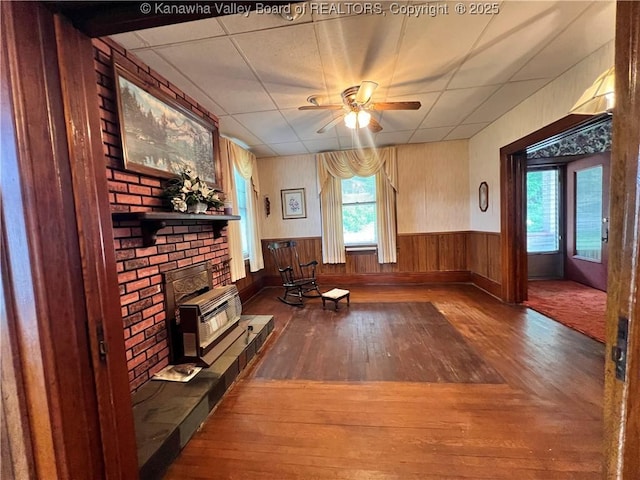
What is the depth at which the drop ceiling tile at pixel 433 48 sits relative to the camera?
5.91ft

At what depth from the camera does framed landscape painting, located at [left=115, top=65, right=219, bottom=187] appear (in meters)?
1.92

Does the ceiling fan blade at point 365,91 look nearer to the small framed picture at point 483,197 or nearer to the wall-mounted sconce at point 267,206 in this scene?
the small framed picture at point 483,197

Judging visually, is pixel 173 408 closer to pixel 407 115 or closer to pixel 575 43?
pixel 407 115

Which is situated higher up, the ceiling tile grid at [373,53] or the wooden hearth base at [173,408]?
the ceiling tile grid at [373,53]

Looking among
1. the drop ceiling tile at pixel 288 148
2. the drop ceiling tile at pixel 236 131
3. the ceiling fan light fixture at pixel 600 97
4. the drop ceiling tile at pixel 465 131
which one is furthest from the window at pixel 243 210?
the ceiling fan light fixture at pixel 600 97

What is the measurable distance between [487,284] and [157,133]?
4.62 m

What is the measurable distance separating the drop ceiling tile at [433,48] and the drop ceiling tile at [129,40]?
1806 mm

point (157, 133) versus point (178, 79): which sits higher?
point (178, 79)

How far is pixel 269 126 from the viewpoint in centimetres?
357

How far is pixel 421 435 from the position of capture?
1583 mm

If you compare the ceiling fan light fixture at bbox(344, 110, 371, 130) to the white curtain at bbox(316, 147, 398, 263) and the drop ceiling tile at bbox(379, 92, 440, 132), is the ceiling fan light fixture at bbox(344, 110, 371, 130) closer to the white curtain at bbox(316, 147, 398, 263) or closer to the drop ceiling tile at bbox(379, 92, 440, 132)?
the drop ceiling tile at bbox(379, 92, 440, 132)

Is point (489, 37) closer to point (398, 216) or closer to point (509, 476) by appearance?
point (509, 476)

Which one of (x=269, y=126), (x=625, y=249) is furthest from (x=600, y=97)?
(x=269, y=126)

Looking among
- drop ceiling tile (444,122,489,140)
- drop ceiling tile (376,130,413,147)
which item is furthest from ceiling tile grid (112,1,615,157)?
drop ceiling tile (376,130,413,147)
